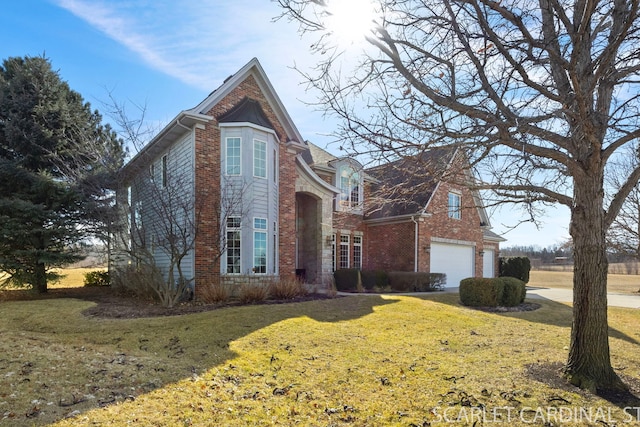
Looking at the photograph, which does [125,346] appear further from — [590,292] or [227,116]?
[227,116]

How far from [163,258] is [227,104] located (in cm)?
634

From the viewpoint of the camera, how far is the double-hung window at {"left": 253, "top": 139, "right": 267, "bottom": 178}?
516 inches

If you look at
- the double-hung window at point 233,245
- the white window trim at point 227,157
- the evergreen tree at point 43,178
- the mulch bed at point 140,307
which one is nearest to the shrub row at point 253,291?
the mulch bed at point 140,307

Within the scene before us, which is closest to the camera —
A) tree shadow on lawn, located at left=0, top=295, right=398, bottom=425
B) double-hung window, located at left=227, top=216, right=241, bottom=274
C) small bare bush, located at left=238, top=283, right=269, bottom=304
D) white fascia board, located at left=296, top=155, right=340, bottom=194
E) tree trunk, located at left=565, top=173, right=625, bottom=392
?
tree shadow on lawn, located at left=0, top=295, right=398, bottom=425

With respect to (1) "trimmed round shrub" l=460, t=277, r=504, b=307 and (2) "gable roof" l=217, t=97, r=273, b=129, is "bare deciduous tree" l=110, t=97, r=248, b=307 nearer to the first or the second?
(2) "gable roof" l=217, t=97, r=273, b=129

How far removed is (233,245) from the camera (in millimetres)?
12766

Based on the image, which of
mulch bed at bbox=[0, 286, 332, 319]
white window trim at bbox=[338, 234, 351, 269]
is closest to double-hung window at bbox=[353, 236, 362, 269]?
white window trim at bbox=[338, 234, 351, 269]

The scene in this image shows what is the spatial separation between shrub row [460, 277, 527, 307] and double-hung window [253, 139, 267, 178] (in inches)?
306

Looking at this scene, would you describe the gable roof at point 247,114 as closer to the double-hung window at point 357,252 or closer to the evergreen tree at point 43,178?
the evergreen tree at point 43,178

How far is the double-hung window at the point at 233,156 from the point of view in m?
12.8

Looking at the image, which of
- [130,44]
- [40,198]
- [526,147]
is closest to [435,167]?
[526,147]

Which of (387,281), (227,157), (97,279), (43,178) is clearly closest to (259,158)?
(227,157)

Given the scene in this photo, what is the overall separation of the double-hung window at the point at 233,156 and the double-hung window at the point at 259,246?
1820 mm

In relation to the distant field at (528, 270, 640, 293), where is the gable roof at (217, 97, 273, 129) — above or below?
above
